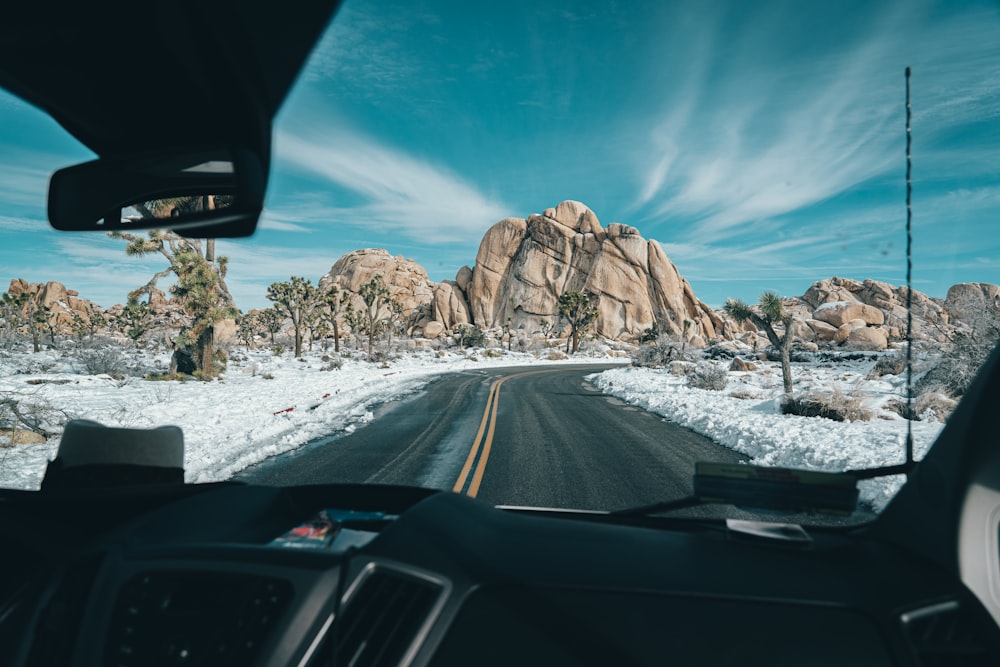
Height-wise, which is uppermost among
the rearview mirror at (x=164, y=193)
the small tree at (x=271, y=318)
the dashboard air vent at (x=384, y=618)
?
the small tree at (x=271, y=318)

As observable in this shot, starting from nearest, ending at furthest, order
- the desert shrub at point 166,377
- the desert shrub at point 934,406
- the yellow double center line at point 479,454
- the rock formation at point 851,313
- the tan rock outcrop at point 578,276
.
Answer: the yellow double center line at point 479,454 < the desert shrub at point 934,406 < the desert shrub at point 166,377 < the rock formation at point 851,313 < the tan rock outcrop at point 578,276

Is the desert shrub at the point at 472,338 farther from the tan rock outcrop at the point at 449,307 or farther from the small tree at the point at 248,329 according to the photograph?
the tan rock outcrop at the point at 449,307

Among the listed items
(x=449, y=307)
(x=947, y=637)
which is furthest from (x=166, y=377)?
(x=449, y=307)

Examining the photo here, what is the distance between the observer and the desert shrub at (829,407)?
10891mm

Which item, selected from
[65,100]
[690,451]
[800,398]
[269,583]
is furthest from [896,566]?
[800,398]

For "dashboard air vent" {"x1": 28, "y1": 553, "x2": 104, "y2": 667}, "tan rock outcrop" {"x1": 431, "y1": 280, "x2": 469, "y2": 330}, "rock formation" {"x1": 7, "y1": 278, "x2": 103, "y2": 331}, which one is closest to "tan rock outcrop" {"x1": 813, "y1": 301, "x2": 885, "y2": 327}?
"dashboard air vent" {"x1": 28, "y1": 553, "x2": 104, "y2": 667}

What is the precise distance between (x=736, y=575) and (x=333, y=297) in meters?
56.6

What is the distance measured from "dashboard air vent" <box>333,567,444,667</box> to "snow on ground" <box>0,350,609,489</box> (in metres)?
6.63

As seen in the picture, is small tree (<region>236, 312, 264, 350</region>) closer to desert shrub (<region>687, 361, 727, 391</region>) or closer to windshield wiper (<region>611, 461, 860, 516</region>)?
desert shrub (<region>687, 361, 727, 391</region>)

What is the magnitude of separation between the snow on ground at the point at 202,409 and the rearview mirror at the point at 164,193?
542 cm

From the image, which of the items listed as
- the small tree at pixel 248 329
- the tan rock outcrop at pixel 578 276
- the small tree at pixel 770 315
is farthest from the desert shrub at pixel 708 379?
the tan rock outcrop at pixel 578 276

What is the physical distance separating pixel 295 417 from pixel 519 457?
659 centimetres

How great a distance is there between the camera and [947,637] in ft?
4.12

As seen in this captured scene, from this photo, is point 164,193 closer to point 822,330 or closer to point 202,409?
point 202,409
